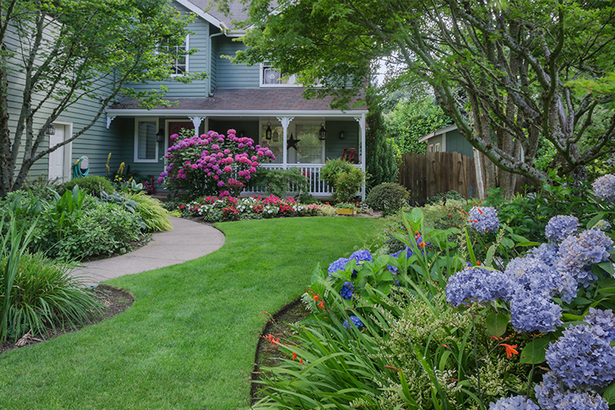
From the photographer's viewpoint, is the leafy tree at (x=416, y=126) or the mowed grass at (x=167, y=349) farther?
the leafy tree at (x=416, y=126)

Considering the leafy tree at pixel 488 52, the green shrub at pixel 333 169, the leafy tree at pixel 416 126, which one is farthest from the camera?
the leafy tree at pixel 416 126

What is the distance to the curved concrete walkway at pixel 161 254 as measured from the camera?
16.1ft

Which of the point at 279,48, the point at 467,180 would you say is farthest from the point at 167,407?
the point at 467,180

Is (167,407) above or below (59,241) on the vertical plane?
below

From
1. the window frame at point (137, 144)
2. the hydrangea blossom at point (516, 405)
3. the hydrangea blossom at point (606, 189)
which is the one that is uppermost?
the window frame at point (137, 144)

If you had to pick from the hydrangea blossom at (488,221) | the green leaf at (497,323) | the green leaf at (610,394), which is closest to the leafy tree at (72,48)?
the hydrangea blossom at (488,221)

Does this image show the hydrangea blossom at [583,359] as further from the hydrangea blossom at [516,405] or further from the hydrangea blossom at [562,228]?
the hydrangea blossom at [562,228]

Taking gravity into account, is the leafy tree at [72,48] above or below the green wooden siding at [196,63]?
below

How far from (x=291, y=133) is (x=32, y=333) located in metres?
13.2

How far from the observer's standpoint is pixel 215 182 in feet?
37.7

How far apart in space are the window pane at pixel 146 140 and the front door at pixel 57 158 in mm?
3154

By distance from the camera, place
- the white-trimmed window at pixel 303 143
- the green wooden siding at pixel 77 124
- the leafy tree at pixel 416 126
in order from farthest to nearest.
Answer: the leafy tree at pixel 416 126, the white-trimmed window at pixel 303 143, the green wooden siding at pixel 77 124

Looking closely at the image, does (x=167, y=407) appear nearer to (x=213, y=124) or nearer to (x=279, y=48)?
(x=279, y=48)

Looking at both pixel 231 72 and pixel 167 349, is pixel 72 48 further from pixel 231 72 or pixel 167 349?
pixel 231 72
